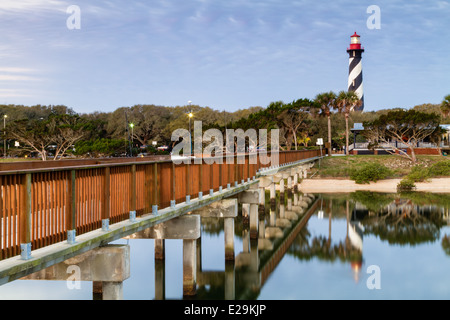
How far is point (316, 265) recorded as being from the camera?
24219 millimetres

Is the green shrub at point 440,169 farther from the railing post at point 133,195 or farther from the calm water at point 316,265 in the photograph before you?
the railing post at point 133,195

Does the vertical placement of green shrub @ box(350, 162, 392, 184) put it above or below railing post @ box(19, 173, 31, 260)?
below

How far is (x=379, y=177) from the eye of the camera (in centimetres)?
5803

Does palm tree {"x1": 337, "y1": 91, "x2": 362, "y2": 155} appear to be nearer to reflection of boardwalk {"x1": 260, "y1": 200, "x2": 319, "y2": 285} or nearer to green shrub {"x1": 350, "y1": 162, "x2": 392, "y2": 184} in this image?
green shrub {"x1": 350, "y1": 162, "x2": 392, "y2": 184}

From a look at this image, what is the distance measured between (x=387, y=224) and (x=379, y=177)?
78.1 feet

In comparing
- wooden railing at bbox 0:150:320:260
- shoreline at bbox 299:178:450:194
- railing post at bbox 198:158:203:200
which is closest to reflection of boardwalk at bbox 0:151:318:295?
wooden railing at bbox 0:150:320:260

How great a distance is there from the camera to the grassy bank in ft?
199

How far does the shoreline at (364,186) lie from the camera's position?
54688 millimetres

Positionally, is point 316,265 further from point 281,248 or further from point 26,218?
point 26,218

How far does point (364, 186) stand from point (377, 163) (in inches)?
311

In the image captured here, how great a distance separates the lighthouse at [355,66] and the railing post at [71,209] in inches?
4583

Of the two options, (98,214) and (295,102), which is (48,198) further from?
(295,102)

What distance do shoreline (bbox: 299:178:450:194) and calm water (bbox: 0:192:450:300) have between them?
1720cm
